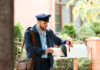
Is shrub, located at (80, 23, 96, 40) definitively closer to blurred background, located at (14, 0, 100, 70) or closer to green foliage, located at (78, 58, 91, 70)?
blurred background, located at (14, 0, 100, 70)

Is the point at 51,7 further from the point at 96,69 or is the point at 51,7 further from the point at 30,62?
the point at 30,62

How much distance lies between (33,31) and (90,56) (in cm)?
643

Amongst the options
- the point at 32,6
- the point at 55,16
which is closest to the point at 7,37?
the point at 32,6

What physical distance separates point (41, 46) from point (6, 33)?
3.27m

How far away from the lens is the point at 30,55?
4.57 meters

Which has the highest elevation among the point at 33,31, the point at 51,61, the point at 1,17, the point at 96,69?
the point at 1,17

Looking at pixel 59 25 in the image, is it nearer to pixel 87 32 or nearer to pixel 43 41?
pixel 87 32

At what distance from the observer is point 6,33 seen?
135cm

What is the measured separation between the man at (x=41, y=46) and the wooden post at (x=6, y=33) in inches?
120

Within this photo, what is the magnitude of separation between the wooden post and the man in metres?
3.04

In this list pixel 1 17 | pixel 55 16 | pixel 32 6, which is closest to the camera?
pixel 1 17

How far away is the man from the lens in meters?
4.44

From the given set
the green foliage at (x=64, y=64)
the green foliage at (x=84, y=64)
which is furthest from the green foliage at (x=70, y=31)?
the green foliage at (x=64, y=64)

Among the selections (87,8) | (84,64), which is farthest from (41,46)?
(84,64)
